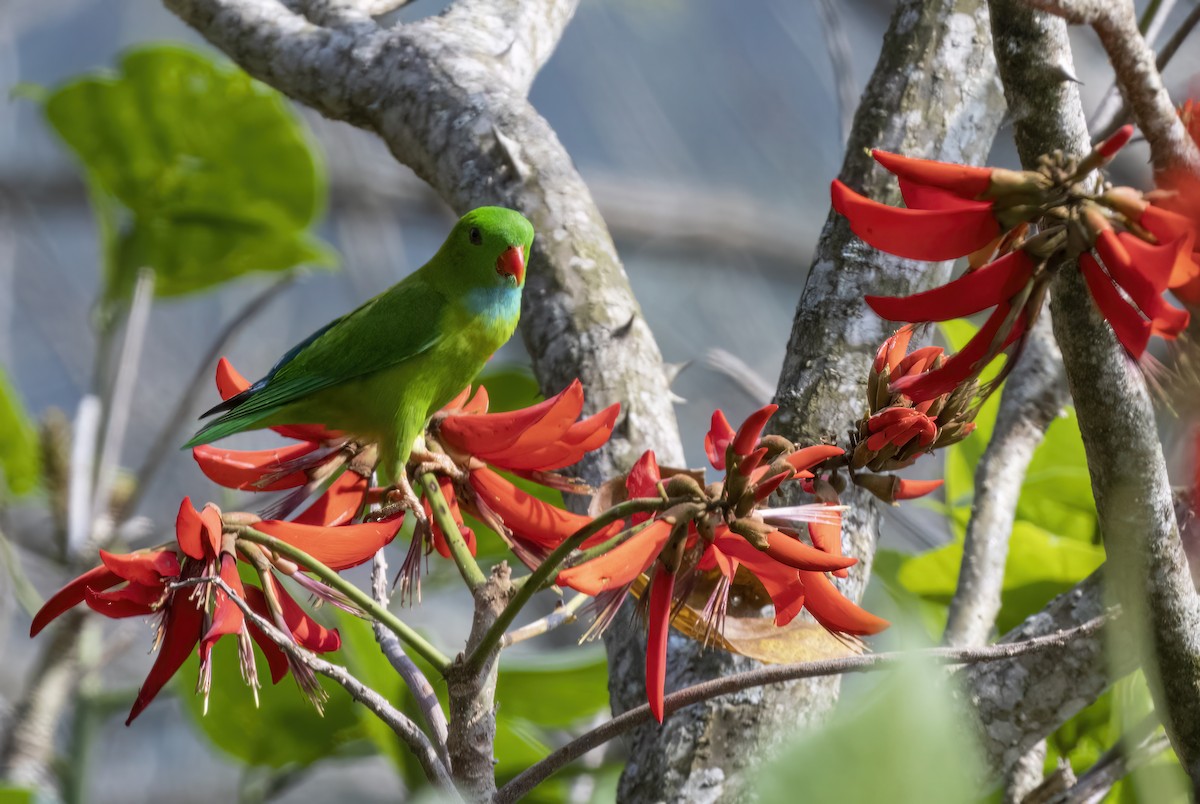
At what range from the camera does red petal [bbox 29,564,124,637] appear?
58 centimetres

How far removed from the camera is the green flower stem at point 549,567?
49 cm

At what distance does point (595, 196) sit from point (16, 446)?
249cm

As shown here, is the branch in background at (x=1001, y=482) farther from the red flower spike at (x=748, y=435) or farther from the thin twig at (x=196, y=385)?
the thin twig at (x=196, y=385)

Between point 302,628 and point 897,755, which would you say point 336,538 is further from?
point 897,755

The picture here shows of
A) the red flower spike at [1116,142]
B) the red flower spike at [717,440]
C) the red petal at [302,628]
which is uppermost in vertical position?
the red flower spike at [1116,142]

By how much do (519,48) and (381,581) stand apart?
2.63ft

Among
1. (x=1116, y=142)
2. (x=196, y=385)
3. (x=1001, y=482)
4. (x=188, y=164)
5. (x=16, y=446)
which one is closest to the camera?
(x=1116, y=142)

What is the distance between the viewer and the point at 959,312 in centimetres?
49

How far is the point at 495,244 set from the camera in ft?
3.10

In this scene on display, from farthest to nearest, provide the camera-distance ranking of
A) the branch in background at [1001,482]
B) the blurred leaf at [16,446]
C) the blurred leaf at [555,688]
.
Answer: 1. the blurred leaf at [16,446]
2. the blurred leaf at [555,688]
3. the branch in background at [1001,482]

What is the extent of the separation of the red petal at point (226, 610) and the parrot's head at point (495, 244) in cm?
42

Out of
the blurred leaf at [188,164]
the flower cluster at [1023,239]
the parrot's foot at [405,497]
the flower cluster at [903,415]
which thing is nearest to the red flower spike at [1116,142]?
the flower cluster at [1023,239]

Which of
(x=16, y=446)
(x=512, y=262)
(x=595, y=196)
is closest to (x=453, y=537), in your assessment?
(x=512, y=262)

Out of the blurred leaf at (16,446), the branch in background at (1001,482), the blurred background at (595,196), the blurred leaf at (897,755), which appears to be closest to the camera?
the blurred leaf at (897,755)
